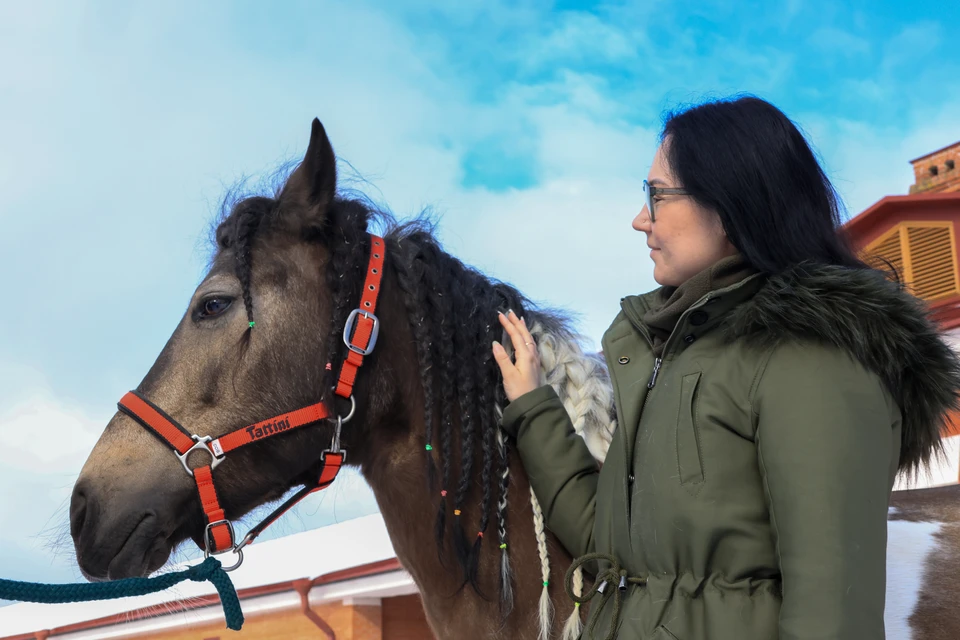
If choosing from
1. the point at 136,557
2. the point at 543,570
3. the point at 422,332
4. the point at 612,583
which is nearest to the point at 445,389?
the point at 422,332

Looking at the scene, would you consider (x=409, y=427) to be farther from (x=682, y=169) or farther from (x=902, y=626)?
(x=902, y=626)

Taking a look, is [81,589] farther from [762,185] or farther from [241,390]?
[762,185]

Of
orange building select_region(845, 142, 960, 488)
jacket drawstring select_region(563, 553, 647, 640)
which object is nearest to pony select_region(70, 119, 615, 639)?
jacket drawstring select_region(563, 553, 647, 640)

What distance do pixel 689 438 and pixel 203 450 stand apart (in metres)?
1.23

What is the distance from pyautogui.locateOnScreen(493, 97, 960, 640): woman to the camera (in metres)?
1.30

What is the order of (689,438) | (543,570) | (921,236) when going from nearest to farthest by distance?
1. (689,438)
2. (543,570)
3. (921,236)

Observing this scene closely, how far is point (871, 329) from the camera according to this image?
56.6 inches

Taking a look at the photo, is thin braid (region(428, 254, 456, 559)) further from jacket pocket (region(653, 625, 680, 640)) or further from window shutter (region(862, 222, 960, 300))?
window shutter (region(862, 222, 960, 300))

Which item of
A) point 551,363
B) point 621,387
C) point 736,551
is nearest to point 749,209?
point 621,387

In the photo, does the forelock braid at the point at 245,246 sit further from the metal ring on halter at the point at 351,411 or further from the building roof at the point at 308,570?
the building roof at the point at 308,570

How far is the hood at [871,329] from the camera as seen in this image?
1.43m

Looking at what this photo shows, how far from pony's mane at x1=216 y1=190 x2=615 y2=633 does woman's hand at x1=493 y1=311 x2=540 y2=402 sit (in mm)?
45

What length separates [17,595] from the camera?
6.59 feet

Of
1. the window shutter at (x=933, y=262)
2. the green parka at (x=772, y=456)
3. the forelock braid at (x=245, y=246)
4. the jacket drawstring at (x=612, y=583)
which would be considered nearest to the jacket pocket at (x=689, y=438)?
the green parka at (x=772, y=456)
